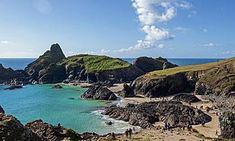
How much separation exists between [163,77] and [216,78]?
69.5 feet

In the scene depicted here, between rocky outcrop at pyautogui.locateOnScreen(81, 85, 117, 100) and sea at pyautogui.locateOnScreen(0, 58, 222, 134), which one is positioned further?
rocky outcrop at pyautogui.locateOnScreen(81, 85, 117, 100)

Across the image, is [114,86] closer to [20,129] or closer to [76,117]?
[76,117]

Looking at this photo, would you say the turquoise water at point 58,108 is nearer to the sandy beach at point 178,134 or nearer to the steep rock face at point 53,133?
the sandy beach at point 178,134

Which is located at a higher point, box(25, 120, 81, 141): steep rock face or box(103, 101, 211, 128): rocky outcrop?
box(25, 120, 81, 141): steep rock face

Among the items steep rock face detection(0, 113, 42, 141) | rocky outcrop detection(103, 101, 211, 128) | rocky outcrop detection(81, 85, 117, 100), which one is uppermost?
steep rock face detection(0, 113, 42, 141)

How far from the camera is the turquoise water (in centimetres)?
9300

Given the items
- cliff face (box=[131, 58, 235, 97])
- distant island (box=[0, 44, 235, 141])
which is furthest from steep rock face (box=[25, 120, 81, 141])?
cliff face (box=[131, 58, 235, 97])

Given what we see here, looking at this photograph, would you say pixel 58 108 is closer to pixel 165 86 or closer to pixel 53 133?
pixel 165 86

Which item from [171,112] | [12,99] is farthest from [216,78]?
[12,99]

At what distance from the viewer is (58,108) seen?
12462 centimetres

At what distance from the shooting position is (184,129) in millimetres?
80062

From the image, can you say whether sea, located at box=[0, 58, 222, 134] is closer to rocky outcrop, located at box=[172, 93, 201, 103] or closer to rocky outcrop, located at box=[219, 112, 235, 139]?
rocky outcrop, located at box=[219, 112, 235, 139]

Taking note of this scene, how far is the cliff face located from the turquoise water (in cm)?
2572

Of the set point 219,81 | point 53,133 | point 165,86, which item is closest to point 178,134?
point 53,133
